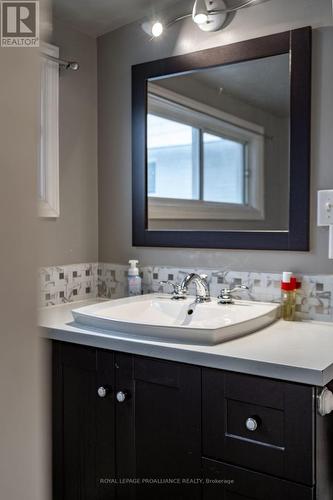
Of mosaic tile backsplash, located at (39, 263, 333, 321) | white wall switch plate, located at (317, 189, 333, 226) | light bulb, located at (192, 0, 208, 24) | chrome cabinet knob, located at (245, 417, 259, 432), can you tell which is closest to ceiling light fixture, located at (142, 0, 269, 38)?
light bulb, located at (192, 0, 208, 24)

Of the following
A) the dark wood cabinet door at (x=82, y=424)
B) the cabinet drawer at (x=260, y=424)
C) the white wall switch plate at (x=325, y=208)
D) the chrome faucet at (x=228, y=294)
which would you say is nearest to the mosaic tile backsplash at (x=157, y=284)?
the chrome faucet at (x=228, y=294)

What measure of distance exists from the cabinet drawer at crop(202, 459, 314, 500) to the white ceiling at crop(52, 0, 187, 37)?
1681mm

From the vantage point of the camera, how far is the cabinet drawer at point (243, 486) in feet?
3.71

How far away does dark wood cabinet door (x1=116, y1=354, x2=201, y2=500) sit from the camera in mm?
1284

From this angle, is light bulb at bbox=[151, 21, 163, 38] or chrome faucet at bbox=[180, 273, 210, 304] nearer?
chrome faucet at bbox=[180, 273, 210, 304]

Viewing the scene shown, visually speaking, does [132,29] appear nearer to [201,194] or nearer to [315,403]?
[201,194]

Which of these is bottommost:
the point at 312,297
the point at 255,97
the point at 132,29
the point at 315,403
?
the point at 315,403

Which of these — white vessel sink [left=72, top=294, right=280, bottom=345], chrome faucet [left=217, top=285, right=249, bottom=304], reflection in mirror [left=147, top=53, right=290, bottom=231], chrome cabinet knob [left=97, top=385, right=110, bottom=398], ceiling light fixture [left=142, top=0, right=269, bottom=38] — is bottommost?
chrome cabinet knob [left=97, top=385, right=110, bottom=398]

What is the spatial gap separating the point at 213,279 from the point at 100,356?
587 millimetres

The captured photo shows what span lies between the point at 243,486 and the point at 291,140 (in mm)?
1113

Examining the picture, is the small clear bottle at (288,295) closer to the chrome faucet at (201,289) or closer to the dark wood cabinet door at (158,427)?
the chrome faucet at (201,289)

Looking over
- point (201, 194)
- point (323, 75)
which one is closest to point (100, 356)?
point (201, 194)

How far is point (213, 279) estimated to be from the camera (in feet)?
6.09

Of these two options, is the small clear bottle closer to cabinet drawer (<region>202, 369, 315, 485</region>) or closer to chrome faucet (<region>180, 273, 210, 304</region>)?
chrome faucet (<region>180, 273, 210, 304</region>)
